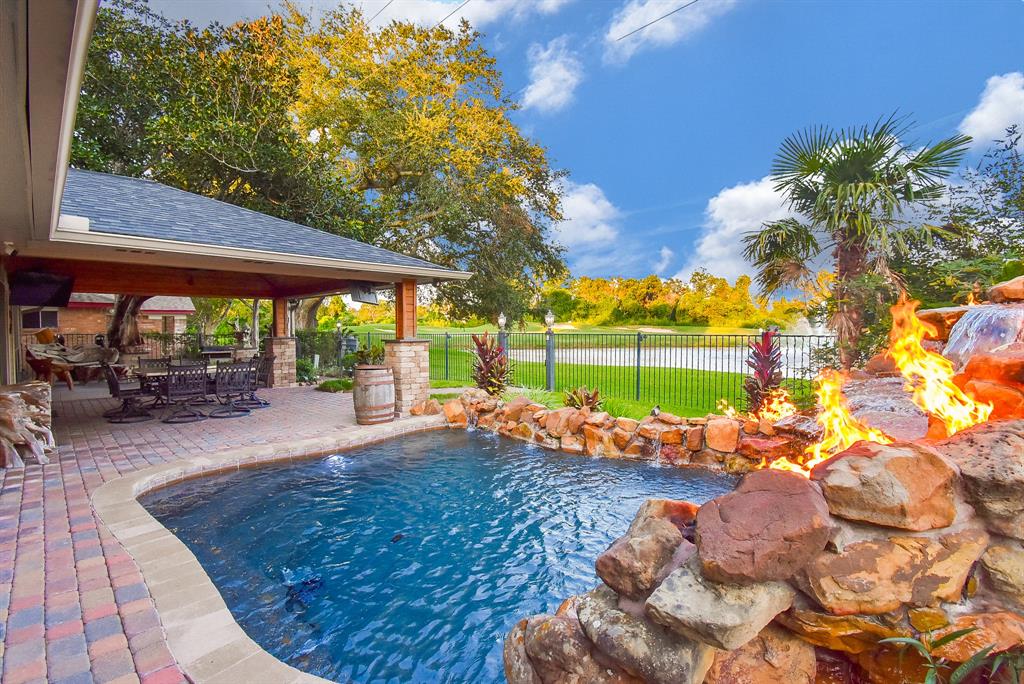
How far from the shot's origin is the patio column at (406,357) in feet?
25.9

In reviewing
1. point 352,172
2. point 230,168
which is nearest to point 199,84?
point 230,168

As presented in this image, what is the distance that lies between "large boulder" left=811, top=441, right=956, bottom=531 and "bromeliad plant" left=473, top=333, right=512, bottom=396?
699cm

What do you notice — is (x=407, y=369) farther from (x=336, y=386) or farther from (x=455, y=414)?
(x=336, y=386)

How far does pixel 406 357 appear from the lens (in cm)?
793

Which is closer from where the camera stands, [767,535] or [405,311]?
[767,535]

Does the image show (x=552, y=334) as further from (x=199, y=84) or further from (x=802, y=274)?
(x=199, y=84)

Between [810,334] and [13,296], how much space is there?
43.2 feet

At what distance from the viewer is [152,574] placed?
2.81 metres

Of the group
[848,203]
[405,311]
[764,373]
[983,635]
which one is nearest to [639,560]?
[983,635]

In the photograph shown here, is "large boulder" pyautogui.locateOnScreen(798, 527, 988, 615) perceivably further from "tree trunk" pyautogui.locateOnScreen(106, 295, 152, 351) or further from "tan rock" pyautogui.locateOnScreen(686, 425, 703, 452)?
"tree trunk" pyautogui.locateOnScreen(106, 295, 152, 351)

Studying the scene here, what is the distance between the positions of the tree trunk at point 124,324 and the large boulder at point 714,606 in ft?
55.2

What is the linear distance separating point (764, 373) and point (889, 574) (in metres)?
5.03

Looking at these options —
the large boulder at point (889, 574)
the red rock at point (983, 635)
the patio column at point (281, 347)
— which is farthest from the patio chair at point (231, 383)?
the red rock at point (983, 635)

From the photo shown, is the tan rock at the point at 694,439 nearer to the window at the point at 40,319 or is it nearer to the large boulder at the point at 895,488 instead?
the large boulder at the point at 895,488
